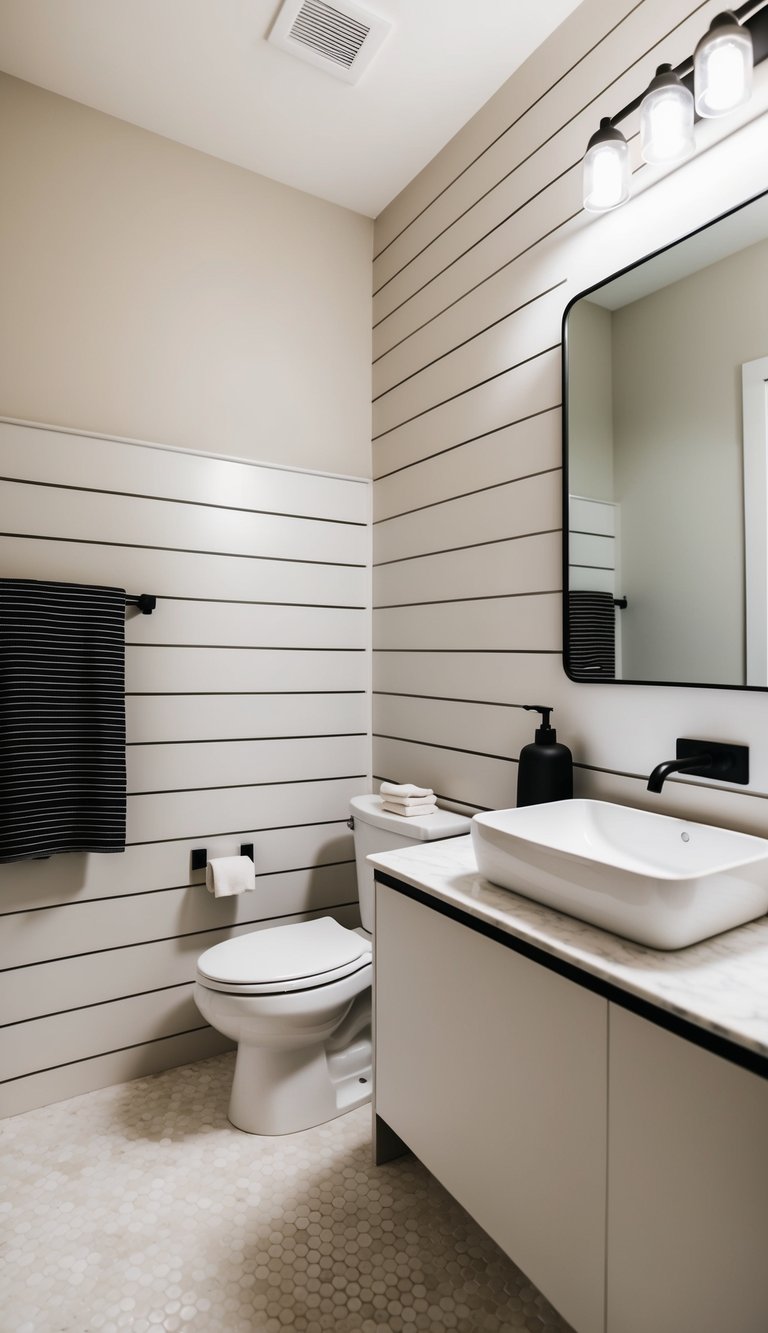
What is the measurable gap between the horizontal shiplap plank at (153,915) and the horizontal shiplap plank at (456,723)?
0.52m

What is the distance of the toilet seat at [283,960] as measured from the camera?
64.9 inches

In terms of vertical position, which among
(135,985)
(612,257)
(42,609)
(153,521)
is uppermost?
(612,257)

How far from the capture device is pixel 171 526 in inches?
80.4

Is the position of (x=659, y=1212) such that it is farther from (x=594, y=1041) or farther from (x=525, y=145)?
(x=525, y=145)

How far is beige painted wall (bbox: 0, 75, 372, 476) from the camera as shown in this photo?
6.15 feet

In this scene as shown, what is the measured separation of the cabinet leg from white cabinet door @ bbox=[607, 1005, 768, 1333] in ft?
2.38

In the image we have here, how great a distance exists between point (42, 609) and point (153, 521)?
420 millimetres

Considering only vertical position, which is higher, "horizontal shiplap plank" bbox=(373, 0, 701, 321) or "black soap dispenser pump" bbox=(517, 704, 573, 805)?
"horizontal shiplap plank" bbox=(373, 0, 701, 321)

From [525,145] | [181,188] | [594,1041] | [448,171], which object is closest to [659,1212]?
[594,1041]

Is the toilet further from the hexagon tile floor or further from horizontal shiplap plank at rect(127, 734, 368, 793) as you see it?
horizontal shiplap plank at rect(127, 734, 368, 793)

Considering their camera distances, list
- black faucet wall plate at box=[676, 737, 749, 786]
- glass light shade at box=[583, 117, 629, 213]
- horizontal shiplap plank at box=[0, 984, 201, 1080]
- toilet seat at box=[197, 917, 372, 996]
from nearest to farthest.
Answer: black faucet wall plate at box=[676, 737, 749, 786] < glass light shade at box=[583, 117, 629, 213] < toilet seat at box=[197, 917, 372, 996] < horizontal shiplap plank at box=[0, 984, 201, 1080]

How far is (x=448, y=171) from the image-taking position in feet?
6.89

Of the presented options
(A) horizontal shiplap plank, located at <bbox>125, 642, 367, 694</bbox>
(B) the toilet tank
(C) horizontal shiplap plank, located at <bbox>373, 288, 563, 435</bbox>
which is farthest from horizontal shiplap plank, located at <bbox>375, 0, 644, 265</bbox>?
(B) the toilet tank

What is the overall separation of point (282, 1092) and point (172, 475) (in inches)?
66.7
